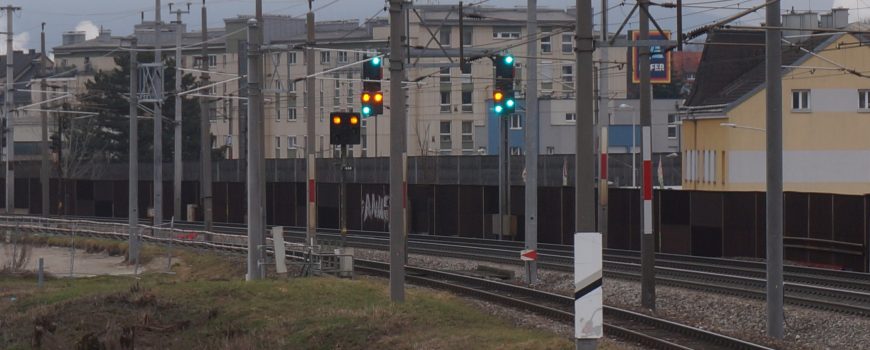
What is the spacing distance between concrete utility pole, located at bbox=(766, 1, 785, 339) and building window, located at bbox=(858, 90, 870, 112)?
125 feet

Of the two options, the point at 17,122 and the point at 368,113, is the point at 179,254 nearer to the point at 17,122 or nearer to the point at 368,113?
the point at 368,113

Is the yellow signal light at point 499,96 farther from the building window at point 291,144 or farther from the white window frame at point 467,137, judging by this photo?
the building window at point 291,144

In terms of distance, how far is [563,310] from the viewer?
25234 millimetres

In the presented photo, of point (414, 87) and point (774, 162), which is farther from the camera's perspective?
point (414, 87)

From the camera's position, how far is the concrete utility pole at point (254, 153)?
3319 centimetres

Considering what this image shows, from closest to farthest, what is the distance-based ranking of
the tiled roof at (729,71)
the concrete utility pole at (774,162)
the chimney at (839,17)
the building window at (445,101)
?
1. the concrete utility pole at (774,162)
2. the tiled roof at (729,71)
3. the chimney at (839,17)
4. the building window at (445,101)

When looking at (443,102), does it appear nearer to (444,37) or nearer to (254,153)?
(444,37)

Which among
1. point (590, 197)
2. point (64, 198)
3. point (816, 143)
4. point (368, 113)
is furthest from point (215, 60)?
point (590, 197)

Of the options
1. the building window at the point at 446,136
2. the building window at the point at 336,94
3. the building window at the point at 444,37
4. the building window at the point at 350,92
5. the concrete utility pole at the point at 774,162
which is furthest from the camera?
the building window at the point at 446,136

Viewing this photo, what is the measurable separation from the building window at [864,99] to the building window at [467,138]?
3916cm

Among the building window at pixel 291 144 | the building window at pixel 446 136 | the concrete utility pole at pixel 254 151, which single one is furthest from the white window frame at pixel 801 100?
the building window at pixel 291 144

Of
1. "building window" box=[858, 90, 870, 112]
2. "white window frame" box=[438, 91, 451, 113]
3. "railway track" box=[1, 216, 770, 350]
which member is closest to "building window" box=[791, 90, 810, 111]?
"building window" box=[858, 90, 870, 112]

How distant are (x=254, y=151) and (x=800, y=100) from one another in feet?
102

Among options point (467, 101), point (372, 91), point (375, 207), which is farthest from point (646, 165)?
point (467, 101)
